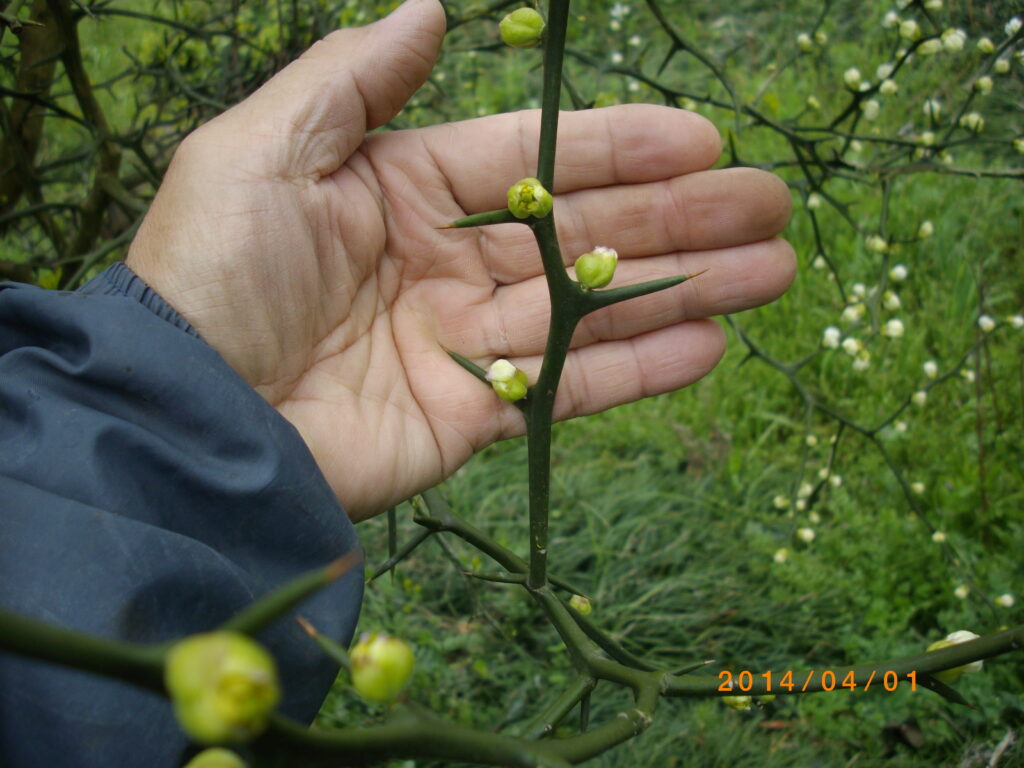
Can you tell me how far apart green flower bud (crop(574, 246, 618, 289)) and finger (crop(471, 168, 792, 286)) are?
71 centimetres

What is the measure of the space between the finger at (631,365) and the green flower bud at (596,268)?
0.73 metres

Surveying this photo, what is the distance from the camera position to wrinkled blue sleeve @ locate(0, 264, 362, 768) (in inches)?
34.4

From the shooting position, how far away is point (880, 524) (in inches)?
100

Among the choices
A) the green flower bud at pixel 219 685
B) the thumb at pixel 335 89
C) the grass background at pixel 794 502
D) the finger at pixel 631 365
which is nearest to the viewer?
the green flower bud at pixel 219 685

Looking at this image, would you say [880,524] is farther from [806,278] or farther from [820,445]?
[806,278]

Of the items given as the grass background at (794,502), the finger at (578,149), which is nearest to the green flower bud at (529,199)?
the finger at (578,149)

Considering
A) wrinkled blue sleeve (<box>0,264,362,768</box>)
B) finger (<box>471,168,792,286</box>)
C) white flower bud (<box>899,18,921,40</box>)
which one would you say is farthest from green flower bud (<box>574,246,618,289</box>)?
white flower bud (<box>899,18,921,40</box>)

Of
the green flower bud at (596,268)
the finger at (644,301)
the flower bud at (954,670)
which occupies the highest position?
the green flower bud at (596,268)

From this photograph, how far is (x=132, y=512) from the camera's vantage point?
107 centimetres

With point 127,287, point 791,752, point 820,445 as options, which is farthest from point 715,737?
point 127,287

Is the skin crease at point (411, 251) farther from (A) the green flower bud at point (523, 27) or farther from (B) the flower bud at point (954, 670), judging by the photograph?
(B) the flower bud at point (954, 670)

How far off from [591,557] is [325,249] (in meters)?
1.66

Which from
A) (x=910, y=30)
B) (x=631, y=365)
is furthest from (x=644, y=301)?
(x=910, y=30)

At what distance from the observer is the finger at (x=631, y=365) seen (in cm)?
172
